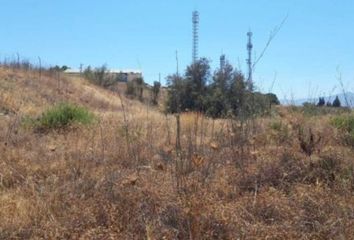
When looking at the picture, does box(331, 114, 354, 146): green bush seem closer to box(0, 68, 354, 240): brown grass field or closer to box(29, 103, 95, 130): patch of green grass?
box(0, 68, 354, 240): brown grass field

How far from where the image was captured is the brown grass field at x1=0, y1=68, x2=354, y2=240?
3889 mm

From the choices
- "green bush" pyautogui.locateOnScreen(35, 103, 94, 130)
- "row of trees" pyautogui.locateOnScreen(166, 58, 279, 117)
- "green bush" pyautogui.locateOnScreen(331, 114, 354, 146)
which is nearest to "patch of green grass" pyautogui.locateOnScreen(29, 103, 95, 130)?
"green bush" pyautogui.locateOnScreen(35, 103, 94, 130)

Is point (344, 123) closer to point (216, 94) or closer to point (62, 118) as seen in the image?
point (62, 118)

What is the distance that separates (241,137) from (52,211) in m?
3.10

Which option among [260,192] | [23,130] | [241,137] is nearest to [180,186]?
[260,192]

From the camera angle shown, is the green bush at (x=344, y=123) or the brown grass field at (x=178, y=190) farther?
the green bush at (x=344, y=123)

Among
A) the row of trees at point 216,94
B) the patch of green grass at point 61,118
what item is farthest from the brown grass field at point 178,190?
the patch of green grass at point 61,118

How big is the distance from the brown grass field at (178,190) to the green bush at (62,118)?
2030 mm

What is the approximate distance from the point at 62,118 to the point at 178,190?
6014 millimetres

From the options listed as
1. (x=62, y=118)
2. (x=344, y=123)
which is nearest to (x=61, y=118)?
(x=62, y=118)

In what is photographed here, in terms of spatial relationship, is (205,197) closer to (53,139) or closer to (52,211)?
(52,211)

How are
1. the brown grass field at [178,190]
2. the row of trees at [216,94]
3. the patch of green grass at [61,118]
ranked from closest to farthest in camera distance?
the brown grass field at [178,190], the row of trees at [216,94], the patch of green grass at [61,118]

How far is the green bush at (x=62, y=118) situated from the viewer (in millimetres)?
9695

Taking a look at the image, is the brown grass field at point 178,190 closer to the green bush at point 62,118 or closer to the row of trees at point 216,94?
the row of trees at point 216,94
